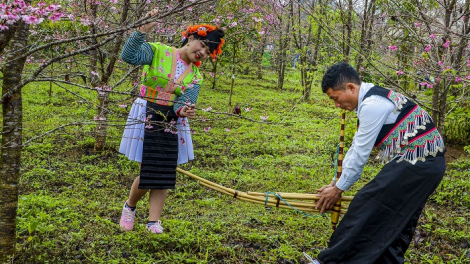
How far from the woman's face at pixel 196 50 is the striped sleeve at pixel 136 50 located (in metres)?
0.34

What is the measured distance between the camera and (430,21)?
4766mm

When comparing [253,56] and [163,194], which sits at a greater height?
[253,56]

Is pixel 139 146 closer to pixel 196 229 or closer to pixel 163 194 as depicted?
pixel 163 194

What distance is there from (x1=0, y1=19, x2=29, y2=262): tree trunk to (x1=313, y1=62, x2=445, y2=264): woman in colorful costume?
1983 millimetres

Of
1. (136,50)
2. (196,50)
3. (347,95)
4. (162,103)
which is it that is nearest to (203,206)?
(162,103)

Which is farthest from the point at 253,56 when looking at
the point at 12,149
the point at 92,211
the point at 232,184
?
the point at 12,149

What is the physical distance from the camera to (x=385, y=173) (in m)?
2.79

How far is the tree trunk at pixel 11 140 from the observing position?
2.60 m

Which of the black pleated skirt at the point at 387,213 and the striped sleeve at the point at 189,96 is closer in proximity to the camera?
the black pleated skirt at the point at 387,213

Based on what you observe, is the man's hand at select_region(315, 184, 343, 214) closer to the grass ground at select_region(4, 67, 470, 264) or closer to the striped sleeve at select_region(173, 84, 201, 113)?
the grass ground at select_region(4, 67, 470, 264)

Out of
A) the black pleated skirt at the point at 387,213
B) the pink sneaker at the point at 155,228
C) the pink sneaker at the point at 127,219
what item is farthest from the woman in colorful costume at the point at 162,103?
the black pleated skirt at the point at 387,213

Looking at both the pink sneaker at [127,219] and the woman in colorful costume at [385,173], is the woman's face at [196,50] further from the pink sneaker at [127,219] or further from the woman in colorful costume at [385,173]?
the pink sneaker at [127,219]

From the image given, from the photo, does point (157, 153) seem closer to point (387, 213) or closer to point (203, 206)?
point (203, 206)

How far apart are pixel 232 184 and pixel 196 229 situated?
5.57 ft
